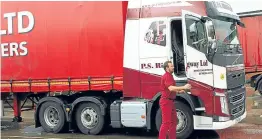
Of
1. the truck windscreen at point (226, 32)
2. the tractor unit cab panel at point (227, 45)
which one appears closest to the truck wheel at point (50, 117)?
the tractor unit cab panel at point (227, 45)

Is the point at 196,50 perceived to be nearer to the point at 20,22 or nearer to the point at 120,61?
the point at 120,61

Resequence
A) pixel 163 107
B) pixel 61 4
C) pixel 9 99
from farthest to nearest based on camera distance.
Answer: pixel 9 99, pixel 61 4, pixel 163 107

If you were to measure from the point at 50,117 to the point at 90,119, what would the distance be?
1.21 meters

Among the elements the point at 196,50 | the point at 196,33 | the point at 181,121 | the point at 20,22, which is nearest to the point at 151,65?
the point at 196,50

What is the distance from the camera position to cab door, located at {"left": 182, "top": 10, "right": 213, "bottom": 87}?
322 inches

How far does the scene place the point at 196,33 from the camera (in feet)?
27.2

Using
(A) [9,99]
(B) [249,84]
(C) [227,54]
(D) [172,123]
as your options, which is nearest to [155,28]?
(C) [227,54]

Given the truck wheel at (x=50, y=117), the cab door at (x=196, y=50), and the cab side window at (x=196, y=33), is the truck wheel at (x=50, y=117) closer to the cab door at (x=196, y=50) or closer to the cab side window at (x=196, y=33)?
the cab door at (x=196, y=50)

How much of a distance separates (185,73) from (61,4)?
3.62m

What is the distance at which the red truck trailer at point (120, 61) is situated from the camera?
8.27 m

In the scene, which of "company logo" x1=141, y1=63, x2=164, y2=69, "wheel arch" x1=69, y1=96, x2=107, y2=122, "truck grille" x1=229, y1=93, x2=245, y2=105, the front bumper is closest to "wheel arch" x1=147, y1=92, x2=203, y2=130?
the front bumper

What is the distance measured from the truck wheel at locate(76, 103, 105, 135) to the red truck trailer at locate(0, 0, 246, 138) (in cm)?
2

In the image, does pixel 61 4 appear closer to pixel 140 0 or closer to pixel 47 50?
pixel 47 50

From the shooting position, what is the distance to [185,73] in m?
8.45
